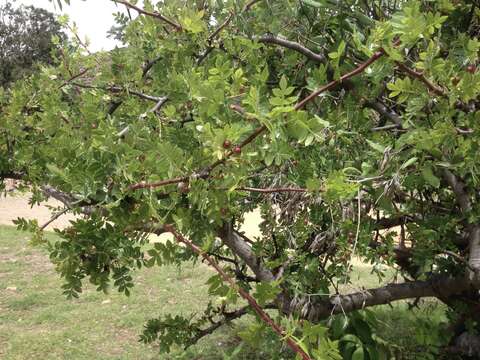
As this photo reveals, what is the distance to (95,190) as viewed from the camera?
40.6 inches

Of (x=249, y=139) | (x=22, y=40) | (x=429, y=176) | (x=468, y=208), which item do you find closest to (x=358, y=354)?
(x=468, y=208)

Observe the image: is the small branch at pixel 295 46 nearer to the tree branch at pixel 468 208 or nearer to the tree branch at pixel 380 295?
the tree branch at pixel 468 208

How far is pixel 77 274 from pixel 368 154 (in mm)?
887

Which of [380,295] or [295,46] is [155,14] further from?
[380,295]

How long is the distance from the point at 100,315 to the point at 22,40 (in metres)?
20.1

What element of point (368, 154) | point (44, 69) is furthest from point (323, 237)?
point (44, 69)

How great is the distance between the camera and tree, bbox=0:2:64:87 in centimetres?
2141

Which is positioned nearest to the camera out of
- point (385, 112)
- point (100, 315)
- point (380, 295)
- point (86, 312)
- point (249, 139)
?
point (249, 139)

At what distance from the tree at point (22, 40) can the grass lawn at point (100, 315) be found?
16.5m

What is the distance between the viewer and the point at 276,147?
929 millimetres

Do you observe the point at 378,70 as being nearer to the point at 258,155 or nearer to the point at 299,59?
the point at 258,155

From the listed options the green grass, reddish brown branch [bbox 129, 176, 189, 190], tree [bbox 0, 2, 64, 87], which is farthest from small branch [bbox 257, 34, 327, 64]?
tree [bbox 0, 2, 64, 87]

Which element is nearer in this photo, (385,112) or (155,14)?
(155,14)

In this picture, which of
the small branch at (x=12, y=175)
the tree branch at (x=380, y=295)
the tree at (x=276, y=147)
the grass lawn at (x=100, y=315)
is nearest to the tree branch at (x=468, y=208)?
the tree at (x=276, y=147)
